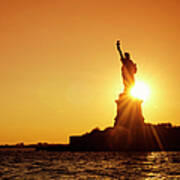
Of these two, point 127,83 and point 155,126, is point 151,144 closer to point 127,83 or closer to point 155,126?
point 155,126

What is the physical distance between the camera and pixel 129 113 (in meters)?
81.9

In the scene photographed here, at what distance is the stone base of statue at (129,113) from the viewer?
8144cm

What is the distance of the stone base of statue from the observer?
8144 centimetres

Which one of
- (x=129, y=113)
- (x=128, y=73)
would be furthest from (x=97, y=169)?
(x=128, y=73)

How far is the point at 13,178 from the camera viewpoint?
89.2ft

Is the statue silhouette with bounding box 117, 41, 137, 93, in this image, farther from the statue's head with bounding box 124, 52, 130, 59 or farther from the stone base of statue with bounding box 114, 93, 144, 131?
the stone base of statue with bounding box 114, 93, 144, 131

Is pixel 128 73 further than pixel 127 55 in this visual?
No

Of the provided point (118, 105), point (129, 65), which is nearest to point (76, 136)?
point (118, 105)

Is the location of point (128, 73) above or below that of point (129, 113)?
above

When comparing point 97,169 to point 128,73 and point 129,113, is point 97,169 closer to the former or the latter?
point 129,113

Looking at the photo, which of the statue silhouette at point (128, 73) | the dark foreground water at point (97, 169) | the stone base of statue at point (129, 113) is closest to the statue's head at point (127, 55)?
the statue silhouette at point (128, 73)

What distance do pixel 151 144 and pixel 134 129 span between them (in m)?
9.13

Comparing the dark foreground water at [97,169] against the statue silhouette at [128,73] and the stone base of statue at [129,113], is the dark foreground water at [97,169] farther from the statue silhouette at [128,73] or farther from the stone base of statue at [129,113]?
the statue silhouette at [128,73]

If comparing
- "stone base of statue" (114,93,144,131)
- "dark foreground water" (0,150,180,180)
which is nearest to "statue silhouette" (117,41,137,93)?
"stone base of statue" (114,93,144,131)
